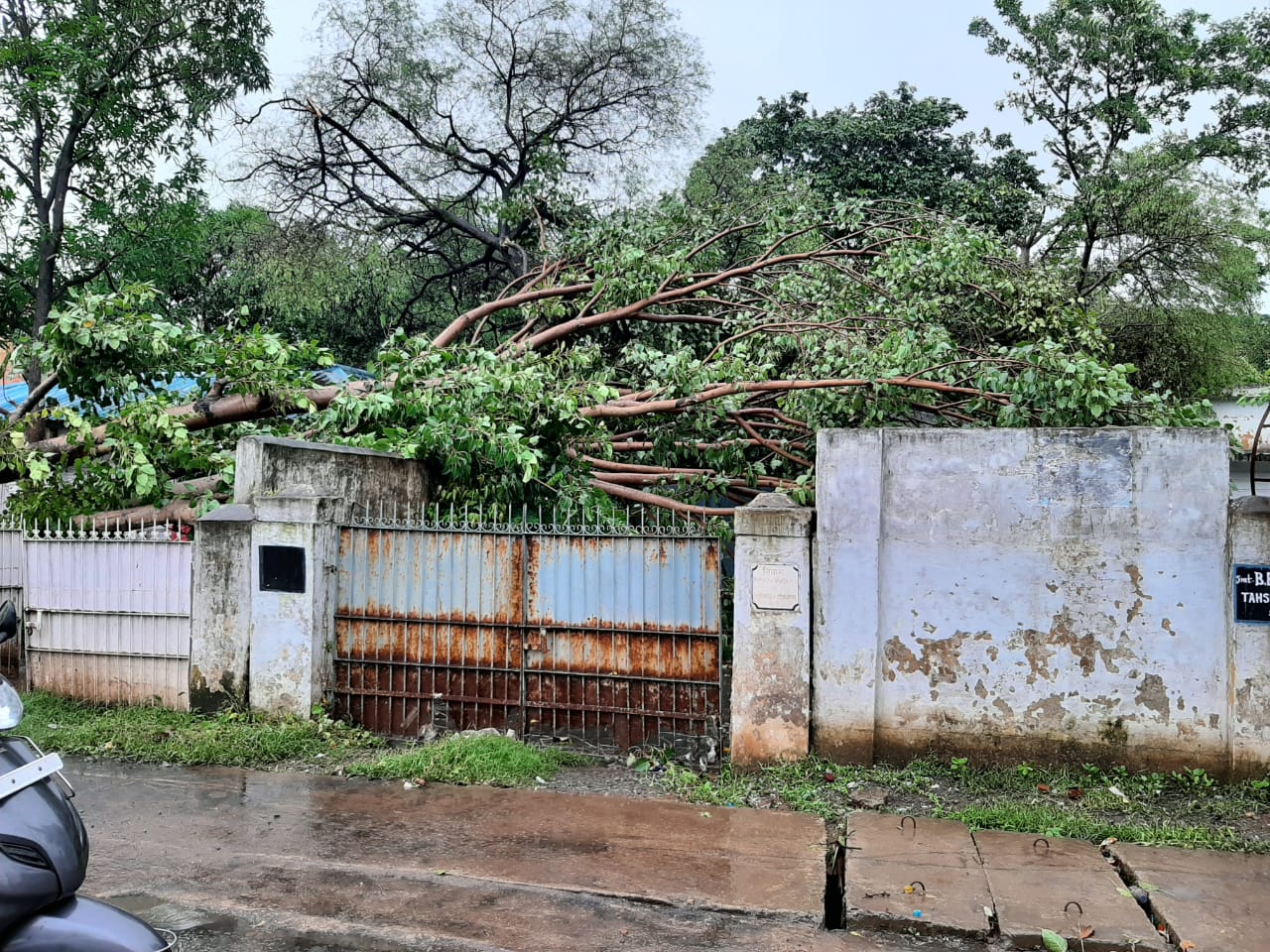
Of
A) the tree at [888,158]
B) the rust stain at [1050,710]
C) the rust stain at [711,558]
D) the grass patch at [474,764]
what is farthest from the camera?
the tree at [888,158]

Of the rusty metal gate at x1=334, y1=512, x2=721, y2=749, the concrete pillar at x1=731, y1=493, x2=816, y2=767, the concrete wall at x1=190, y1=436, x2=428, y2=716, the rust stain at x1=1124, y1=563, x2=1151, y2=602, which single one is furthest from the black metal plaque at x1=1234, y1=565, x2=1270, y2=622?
the concrete wall at x1=190, y1=436, x2=428, y2=716

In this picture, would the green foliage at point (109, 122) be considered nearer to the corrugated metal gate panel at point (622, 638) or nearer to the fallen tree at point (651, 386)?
the fallen tree at point (651, 386)

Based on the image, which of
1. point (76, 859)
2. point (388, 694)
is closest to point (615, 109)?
point (388, 694)

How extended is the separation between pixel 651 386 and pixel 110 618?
16.1ft

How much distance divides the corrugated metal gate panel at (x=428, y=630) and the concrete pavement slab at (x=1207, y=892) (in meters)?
3.99

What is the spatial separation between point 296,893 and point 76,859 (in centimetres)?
197

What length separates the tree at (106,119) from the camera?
12664 mm

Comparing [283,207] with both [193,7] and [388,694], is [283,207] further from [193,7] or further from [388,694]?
[388,694]

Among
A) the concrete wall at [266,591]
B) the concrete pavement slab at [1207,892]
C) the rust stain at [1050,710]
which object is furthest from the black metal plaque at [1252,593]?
the concrete wall at [266,591]

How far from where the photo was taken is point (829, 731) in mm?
6129

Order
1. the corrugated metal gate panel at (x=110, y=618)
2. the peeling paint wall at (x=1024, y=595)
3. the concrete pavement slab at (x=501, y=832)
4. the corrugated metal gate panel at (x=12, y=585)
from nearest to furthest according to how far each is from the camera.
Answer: the concrete pavement slab at (x=501, y=832)
the peeling paint wall at (x=1024, y=595)
the corrugated metal gate panel at (x=110, y=618)
the corrugated metal gate panel at (x=12, y=585)

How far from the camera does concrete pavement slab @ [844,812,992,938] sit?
4.23 metres

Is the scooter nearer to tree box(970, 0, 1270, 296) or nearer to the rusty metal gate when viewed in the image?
the rusty metal gate

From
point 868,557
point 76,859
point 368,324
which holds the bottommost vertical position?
point 76,859
